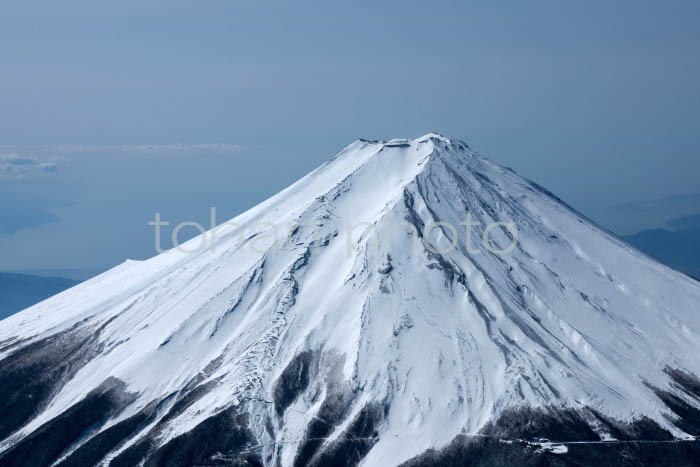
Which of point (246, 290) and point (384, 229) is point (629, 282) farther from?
point (246, 290)

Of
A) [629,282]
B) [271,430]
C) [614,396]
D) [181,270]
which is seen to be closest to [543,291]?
[629,282]

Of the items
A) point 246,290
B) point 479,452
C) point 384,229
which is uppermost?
point 384,229

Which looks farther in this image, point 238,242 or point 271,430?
point 238,242

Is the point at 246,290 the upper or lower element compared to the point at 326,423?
upper

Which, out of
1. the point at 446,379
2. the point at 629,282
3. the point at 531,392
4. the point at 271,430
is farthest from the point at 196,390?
the point at 629,282

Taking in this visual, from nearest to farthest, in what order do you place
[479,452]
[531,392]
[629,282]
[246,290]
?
[479,452] → [531,392] → [246,290] → [629,282]

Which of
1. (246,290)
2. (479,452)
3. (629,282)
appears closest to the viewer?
(479,452)
